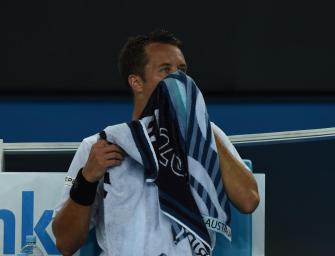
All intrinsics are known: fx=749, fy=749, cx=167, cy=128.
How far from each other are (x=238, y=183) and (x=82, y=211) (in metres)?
0.32

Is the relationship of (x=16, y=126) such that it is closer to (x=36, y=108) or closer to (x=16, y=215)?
(x=36, y=108)

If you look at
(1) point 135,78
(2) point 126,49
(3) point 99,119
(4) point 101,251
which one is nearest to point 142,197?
(4) point 101,251

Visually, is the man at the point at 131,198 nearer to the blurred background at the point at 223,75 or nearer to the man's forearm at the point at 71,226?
the man's forearm at the point at 71,226

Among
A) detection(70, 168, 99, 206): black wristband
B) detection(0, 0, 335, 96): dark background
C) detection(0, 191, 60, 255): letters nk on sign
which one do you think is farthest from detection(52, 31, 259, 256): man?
detection(0, 0, 335, 96): dark background

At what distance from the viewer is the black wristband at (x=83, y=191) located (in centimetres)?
146

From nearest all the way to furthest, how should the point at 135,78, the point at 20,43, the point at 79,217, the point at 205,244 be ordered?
the point at 205,244
the point at 79,217
the point at 135,78
the point at 20,43

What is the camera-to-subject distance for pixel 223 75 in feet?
9.80

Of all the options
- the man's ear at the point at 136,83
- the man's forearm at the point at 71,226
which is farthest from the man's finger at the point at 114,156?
the man's ear at the point at 136,83

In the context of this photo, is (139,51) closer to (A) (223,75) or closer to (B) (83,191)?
(B) (83,191)

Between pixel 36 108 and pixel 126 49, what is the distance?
4.07ft

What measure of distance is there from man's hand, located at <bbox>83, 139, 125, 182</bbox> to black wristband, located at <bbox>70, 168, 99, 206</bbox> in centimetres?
2

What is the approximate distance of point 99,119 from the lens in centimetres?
300

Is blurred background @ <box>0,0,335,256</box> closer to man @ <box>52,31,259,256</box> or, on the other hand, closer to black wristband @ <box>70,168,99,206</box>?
man @ <box>52,31,259,256</box>

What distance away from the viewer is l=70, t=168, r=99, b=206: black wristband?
146 centimetres
